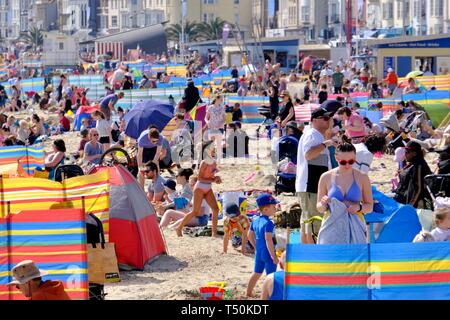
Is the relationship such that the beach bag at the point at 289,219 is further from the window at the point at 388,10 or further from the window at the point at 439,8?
the window at the point at 388,10

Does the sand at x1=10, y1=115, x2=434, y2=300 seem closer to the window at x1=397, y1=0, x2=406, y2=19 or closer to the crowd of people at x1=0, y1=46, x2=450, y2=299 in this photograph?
the crowd of people at x1=0, y1=46, x2=450, y2=299

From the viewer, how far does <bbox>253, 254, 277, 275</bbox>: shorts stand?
845 cm

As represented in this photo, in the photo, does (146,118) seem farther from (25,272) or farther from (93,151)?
(25,272)

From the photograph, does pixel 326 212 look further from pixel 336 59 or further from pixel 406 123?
pixel 336 59

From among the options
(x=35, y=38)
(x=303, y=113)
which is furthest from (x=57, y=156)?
(x=35, y=38)

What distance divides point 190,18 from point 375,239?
91539 mm

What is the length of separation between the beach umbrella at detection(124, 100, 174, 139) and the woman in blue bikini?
995 cm

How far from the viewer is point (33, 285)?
647 centimetres

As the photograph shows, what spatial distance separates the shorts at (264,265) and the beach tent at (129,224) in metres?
1.90

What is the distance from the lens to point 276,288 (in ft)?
23.0

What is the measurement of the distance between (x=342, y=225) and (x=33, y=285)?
2.32 metres

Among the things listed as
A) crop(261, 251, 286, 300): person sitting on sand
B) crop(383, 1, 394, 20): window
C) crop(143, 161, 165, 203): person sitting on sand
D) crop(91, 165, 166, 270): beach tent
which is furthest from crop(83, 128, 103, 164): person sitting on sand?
crop(383, 1, 394, 20): window
